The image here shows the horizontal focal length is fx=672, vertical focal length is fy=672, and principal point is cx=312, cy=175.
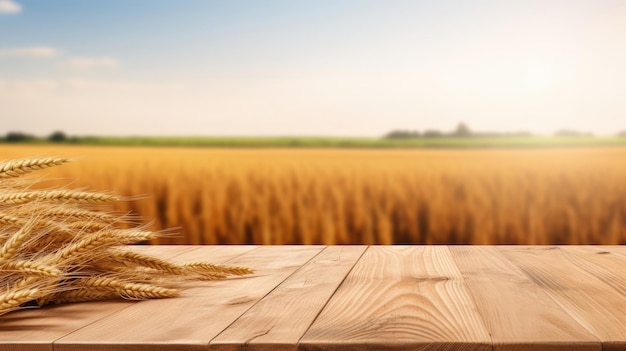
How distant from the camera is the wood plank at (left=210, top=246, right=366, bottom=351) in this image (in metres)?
0.66

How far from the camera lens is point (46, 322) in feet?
2.61

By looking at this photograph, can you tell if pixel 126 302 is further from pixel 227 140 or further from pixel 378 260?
pixel 227 140

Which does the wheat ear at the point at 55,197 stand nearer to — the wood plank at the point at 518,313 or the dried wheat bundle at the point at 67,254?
the dried wheat bundle at the point at 67,254

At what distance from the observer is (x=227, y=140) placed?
1328 centimetres

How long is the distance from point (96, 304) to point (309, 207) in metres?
1.59

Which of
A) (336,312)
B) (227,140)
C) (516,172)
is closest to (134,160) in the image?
(516,172)

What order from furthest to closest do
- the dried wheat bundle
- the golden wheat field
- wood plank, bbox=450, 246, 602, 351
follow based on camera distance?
1. the golden wheat field
2. the dried wheat bundle
3. wood plank, bbox=450, 246, 602, 351

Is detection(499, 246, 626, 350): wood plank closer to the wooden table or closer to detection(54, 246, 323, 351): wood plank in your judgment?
the wooden table

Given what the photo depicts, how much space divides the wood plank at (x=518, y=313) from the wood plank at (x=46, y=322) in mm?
458

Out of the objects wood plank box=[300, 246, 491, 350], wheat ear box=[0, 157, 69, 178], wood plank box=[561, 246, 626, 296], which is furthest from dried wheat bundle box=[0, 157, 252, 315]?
wood plank box=[561, 246, 626, 296]

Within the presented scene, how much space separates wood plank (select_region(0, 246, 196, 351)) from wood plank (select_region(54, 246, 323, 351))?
2cm

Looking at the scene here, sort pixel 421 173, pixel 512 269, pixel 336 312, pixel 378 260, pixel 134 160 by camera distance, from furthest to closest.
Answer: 1. pixel 134 160
2. pixel 421 173
3. pixel 378 260
4. pixel 512 269
5. pixel 336 312

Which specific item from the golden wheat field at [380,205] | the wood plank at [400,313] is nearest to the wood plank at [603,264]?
the wood plank at [400,313]

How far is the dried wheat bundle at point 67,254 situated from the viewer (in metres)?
0.84
